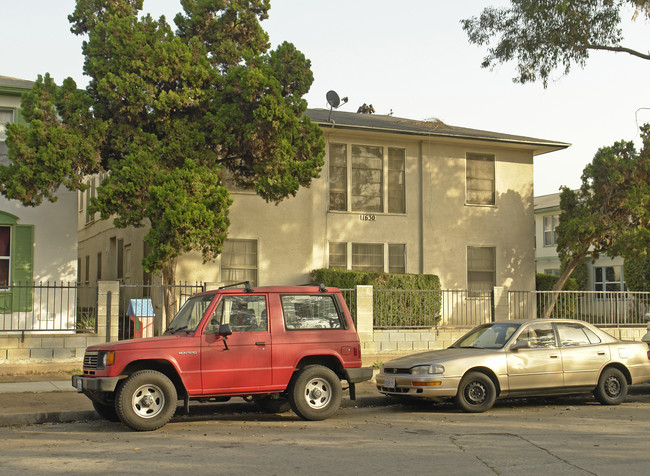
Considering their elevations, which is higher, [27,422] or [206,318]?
[206,318]

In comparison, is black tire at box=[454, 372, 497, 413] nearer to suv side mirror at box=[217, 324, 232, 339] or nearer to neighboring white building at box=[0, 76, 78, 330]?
suv side mirror at box=[217, 324, 232, 339]

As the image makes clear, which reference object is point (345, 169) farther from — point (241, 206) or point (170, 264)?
point (170, 264)

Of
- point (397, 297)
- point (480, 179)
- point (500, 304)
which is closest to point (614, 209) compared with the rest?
point (480, 179)

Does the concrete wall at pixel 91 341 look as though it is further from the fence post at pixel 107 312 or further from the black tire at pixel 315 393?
the black tire at pixel 315 393

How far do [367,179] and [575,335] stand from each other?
39.0 ft

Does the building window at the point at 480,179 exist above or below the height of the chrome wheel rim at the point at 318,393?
above

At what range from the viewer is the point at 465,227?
24531 millimetres

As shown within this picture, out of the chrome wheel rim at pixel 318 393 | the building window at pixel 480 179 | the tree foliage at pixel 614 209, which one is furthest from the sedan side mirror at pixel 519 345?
the building window at pixel 480 179

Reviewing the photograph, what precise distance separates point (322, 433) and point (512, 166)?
17563 millimetres

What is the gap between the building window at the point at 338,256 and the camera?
23016 mm

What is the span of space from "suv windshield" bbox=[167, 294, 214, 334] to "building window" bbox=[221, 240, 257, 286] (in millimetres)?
10689

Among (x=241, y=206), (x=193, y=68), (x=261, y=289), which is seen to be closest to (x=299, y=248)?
(x=241, y=206)

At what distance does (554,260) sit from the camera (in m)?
40.3

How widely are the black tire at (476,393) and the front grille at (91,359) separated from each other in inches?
205
